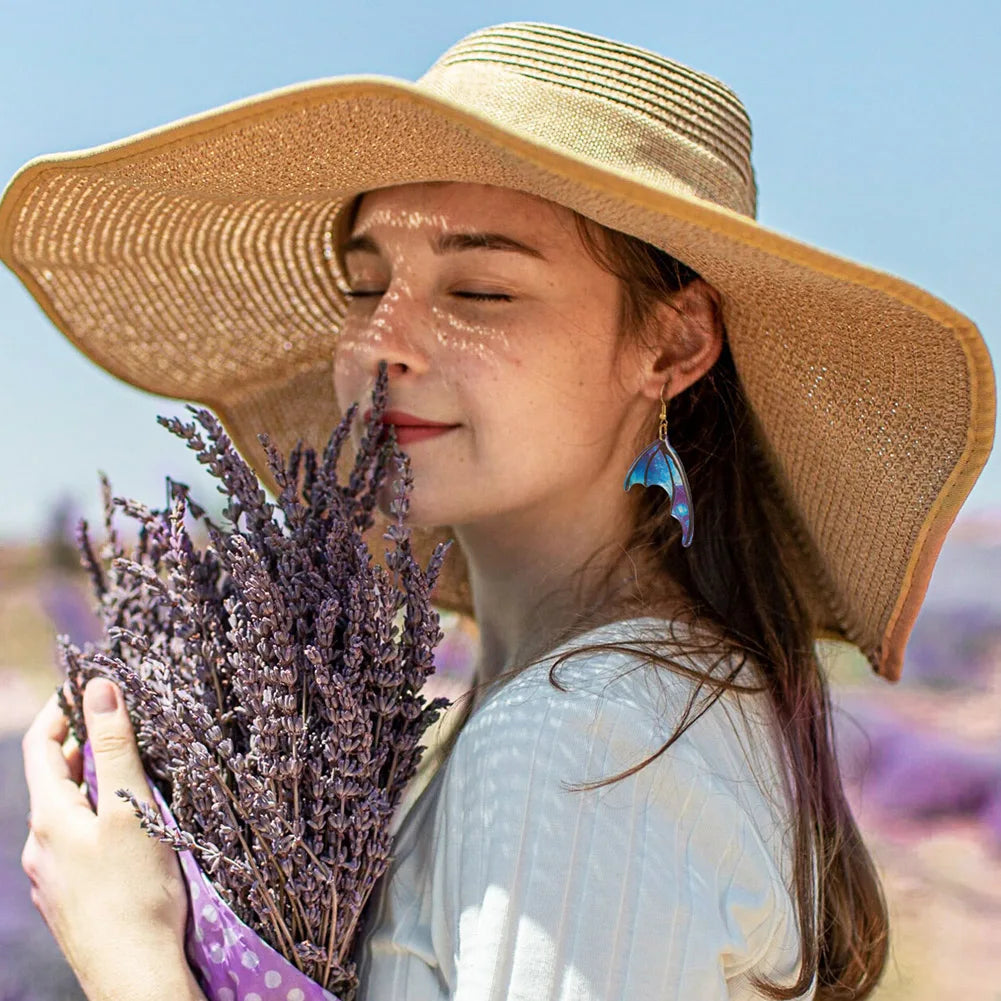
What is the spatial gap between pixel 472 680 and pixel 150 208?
0.95 metres

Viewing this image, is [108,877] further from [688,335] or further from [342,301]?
[342,301]

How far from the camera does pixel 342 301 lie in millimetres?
2166

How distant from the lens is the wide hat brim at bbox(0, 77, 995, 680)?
1.28m

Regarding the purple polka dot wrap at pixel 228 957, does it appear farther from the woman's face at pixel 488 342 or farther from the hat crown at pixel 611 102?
the hat crown at pixel 611 102

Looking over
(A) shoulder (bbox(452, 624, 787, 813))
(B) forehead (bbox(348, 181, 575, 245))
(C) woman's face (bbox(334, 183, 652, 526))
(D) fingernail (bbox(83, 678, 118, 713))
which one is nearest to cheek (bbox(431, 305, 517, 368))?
(C) woman's face (bbox(334, 183, 652, 526))

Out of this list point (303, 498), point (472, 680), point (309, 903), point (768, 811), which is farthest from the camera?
point (472, 680)

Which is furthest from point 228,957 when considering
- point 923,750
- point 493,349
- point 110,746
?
point 923,750

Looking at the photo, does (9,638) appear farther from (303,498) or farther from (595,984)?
Result: (595,984)

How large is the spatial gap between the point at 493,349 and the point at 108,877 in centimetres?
81

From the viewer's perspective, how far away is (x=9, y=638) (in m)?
3.88

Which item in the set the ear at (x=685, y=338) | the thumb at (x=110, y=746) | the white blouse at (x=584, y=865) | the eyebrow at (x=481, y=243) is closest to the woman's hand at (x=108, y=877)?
the thumb at (x=110, y=746)

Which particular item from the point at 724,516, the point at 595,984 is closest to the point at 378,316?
the point at 724,516

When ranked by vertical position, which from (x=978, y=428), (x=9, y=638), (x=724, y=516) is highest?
(x=978, y=428)

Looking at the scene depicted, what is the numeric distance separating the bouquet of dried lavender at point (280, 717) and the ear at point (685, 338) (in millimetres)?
451
